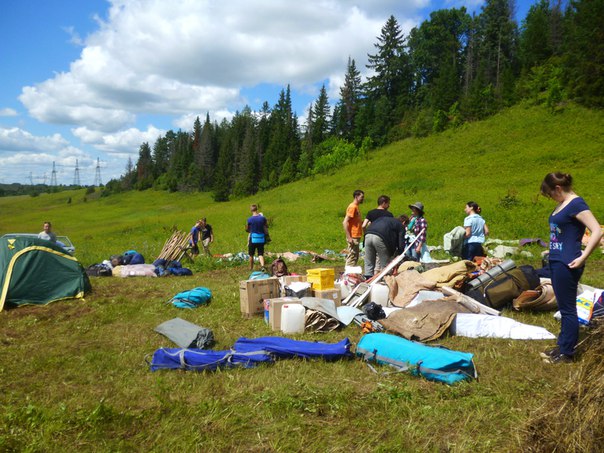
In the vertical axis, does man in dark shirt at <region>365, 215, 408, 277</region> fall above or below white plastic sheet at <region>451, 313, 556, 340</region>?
above

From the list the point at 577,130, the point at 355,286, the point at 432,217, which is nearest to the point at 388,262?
the point at 355,286

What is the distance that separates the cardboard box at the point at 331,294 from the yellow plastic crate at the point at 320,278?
0.11m

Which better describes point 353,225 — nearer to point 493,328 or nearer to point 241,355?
point 493,328

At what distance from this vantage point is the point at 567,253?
4.44 meters

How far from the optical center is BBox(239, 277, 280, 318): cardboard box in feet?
23.6

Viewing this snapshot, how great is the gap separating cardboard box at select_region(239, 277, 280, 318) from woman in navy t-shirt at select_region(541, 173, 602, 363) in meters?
4.27

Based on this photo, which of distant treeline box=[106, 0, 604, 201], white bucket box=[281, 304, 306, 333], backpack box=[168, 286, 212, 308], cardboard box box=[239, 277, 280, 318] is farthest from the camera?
distant treeline box=[106, 0, 604, 201]

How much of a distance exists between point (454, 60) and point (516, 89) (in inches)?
1060

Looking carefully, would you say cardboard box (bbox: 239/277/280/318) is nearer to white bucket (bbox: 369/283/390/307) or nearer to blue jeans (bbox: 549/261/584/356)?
white bucket (bbox: 369/283/390/307)

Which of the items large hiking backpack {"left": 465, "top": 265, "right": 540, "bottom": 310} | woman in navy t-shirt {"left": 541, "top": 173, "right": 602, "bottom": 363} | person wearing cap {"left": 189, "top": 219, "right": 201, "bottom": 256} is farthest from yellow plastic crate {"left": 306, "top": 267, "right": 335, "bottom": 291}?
person wearing cap {"left": 189, "top": 219, "right": 201, "bottom": 256}

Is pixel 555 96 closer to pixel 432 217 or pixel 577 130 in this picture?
pixel 577 130

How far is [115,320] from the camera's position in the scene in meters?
7.32

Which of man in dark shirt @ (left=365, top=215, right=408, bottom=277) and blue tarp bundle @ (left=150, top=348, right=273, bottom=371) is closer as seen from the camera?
blue tarp bundle @ (left=150, top=348, right=273, bottom=371)

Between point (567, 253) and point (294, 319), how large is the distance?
3.49m
